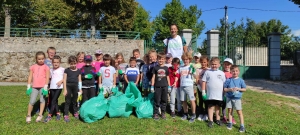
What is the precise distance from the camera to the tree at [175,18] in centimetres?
2919

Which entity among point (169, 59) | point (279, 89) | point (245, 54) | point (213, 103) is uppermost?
point (245, 54)

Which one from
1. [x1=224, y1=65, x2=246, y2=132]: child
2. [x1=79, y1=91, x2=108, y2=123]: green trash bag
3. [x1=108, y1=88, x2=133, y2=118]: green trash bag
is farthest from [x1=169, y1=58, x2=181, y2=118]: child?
[x1=79, y1=91, x2=108, y2=123]: green trash bag

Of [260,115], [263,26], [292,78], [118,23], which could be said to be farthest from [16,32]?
[263,26]

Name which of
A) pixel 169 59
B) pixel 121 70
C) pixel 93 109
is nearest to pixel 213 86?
pixel 169 59

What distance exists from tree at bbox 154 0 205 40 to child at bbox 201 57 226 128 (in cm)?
2408

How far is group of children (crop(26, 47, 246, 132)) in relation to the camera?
489cm

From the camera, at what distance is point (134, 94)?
545 centimetres

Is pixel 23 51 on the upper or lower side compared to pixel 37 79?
upper

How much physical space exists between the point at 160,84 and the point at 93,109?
159 cm

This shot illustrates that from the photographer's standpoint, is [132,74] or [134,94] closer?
[134,94]

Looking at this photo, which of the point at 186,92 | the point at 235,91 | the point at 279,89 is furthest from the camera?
the point at 279,89

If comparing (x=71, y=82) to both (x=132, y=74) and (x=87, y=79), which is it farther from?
(x=132, y=74)

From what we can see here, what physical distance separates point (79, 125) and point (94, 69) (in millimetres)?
1445

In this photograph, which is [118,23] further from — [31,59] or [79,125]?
[79,125]
